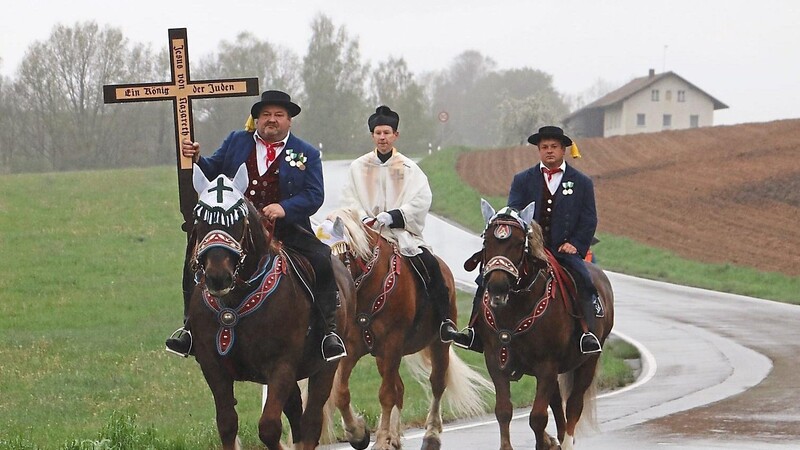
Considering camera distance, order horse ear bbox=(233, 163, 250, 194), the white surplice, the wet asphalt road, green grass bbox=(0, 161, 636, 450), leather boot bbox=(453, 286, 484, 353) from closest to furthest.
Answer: horse ear bbox=(233, 163, 250, 194) → leather boot bbox=(453, 286, 484, 353) → the wet asphalt road → green grass bbox=(0, 161, 636, 450) → the white surplice

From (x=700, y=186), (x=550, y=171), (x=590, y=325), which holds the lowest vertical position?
(x=700, y=186)

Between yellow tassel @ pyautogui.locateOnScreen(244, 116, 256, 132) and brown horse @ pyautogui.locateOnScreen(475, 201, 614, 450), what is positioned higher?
yellow tassel @ pyautogui.locateOnScreen(244, 116, 256, 132)

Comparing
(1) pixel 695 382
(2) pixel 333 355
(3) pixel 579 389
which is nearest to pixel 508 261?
(2) pixel 333 355

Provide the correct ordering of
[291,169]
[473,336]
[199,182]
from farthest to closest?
[473,336] → [291,169] → [199,182]

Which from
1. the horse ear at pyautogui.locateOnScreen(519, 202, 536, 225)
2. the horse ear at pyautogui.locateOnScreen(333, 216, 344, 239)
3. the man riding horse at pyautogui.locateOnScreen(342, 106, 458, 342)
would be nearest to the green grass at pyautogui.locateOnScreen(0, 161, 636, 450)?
the man riding horse at pyautogui.locateOnScreen(342, 106, 458, 342)

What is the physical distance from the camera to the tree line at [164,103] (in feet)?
163

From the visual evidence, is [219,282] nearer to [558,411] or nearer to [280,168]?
[280,168]

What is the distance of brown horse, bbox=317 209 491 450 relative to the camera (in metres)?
10.6

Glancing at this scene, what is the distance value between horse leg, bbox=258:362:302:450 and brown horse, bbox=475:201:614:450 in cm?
186

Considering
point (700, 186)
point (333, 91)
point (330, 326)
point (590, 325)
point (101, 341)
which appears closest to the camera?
point (330, 326)

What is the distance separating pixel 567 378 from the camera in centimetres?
1082

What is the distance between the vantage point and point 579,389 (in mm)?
10500

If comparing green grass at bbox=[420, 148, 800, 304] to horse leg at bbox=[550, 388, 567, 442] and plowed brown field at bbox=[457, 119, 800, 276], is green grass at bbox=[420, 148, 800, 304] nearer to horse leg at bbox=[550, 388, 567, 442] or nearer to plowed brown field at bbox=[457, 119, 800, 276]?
plowed brown field at bbox=[457, 119, 800, 276]

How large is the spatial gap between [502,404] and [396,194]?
9.78 feet
